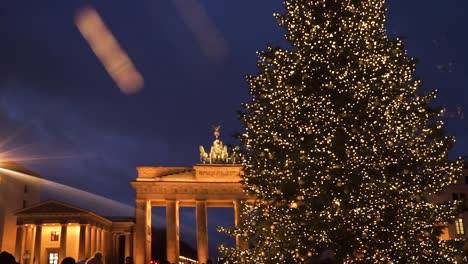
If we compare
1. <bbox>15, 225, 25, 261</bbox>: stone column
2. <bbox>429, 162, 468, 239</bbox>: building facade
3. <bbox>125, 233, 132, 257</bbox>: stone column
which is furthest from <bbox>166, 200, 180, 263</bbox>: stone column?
<bbox>429, 162, 468, 239</bbox>: building facade

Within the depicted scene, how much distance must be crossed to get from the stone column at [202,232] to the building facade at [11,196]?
21.9 metres

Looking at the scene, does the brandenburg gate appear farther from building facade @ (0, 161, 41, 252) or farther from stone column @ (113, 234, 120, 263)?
stone column @ (113, 234, 120, 263)

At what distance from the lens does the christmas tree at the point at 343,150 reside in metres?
14.2

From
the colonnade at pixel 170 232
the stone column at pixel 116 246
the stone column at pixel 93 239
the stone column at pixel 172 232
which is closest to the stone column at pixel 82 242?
the stone column at pixel 93 239

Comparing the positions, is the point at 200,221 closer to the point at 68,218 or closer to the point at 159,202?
the point at 159,202

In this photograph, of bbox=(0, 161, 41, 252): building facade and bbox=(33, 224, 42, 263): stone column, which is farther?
bbox=(0, 161, 41, 252): building facade

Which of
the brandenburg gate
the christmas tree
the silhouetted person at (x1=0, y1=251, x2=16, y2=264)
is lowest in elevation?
the silhouetted person at (x1=0, y1=251, x2=16, y2=264)

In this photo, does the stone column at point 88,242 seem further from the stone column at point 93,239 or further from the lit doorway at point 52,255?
the lit doorway at point 52,255

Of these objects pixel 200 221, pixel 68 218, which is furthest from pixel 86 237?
pixel 200 221

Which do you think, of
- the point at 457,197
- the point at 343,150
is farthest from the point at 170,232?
the point at 343,150

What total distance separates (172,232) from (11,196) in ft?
71.7

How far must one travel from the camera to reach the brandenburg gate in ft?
171

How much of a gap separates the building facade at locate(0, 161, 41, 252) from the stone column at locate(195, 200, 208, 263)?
21878mm

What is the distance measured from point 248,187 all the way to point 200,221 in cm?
3706
